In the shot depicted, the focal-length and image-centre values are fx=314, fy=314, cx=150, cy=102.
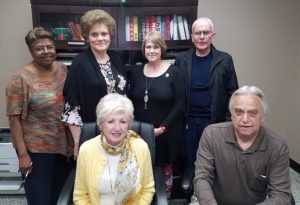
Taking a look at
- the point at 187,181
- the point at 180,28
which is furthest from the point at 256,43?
the point at 187,181

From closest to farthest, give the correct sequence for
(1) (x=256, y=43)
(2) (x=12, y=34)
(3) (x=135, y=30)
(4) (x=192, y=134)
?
1. (4) (x=192, y=134)
2. (3) (x=135, y=30)
3. (2) (x=12, y=34)
4. (1) (x=256, y=43)

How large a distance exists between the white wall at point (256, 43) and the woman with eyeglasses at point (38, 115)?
3.94ft

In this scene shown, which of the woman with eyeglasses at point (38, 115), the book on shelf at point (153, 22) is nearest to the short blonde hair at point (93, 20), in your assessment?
the woman with eyeglasses at point (38, 115)

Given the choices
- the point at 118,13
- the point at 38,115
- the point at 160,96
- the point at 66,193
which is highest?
the point at 118,13

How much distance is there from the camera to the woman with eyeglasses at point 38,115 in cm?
197

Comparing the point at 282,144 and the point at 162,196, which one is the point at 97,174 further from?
the point at 282,144

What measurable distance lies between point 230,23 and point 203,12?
301 millimetres

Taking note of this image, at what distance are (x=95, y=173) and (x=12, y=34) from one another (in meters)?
2.04

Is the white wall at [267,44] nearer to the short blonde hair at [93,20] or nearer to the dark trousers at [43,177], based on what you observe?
the short blonde hair at [93,20]

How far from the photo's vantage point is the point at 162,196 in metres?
1.64

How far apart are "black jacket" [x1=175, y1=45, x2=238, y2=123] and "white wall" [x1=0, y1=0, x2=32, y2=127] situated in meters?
1.64

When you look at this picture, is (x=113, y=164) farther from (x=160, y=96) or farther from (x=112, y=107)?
(x=160, y=96)

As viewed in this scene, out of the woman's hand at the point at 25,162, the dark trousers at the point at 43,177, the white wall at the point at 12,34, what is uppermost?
the white wall at the point at 12,34

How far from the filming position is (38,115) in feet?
6.68
